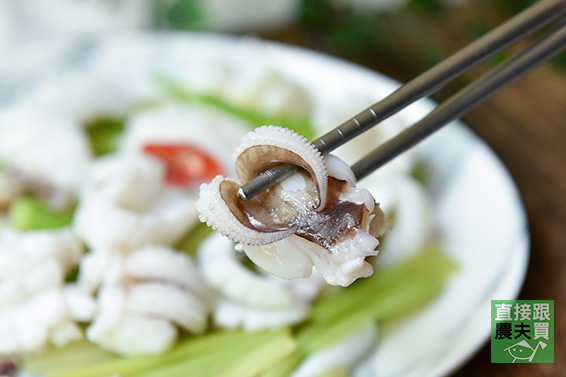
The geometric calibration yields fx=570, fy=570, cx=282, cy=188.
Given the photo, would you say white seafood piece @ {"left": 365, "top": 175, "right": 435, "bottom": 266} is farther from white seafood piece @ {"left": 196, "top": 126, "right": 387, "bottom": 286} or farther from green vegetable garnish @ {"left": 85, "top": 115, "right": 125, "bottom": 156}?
green vegetable garnish @ {"left": 85, "top": 115, "right": 125, "bottom": 156}

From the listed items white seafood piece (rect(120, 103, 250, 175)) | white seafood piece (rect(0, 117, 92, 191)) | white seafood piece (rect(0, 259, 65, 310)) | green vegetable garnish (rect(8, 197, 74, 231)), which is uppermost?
white seafood piece (rect(120, 103, 250, 175))

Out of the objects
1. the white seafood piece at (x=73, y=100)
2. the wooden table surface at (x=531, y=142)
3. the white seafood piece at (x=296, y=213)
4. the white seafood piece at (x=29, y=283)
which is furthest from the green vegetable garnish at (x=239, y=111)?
the white seafood piece at (x=296, y=213)

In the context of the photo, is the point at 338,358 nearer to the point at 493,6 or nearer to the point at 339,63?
the point at 339,63

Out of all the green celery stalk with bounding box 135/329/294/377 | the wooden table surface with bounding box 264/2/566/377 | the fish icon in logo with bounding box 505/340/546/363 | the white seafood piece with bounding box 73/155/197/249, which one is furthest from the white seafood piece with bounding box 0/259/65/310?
the fish icon in logo with bounding box 505/340/546/363

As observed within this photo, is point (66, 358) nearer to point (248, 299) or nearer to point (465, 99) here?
point (248, 299)

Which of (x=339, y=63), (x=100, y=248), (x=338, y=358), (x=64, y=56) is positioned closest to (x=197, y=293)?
(x=100, y=248)

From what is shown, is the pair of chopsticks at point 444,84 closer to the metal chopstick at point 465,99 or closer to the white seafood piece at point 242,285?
the metal chopstick at point 465,99

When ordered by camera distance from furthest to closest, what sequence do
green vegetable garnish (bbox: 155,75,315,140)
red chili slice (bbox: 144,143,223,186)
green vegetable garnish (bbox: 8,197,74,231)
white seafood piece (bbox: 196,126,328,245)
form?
green vegetable garnish (bbox: 155,75,315,140) < red chili slice (bbox: 144,143,223,186) < green vegetable garnish (bbox: 8,197,74,231) < white seafood piece (bbox: 196,126,328,245)

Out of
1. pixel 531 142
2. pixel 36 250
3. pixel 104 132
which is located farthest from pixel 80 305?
pixel 531 142
